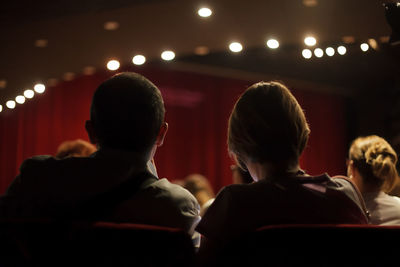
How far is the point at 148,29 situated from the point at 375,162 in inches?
66.4

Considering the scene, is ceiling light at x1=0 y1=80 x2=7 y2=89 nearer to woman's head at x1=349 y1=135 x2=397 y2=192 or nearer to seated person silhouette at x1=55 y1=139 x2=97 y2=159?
seated person silhouette at x1=55 y1=139 x2=97 y2=159

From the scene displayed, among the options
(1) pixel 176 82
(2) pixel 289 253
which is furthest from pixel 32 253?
(1) pixel 176 82

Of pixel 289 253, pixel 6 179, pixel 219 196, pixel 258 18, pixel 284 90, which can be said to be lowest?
pixel 289 253

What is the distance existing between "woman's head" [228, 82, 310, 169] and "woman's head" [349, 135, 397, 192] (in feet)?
3.42

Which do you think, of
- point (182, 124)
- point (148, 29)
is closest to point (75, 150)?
point (148, 29)

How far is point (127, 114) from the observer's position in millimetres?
1297

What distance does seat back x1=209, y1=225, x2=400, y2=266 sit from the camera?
3.17ft

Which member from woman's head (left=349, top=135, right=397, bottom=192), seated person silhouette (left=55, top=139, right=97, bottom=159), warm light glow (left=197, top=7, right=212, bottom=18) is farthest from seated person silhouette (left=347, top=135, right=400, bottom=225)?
seated person silhouette (left=55, top=139, right=97, bottom=159)

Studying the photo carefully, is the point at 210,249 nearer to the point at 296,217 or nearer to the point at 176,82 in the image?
the point at 296,217

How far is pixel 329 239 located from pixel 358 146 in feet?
4.76

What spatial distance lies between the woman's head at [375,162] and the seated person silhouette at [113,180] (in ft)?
4.07

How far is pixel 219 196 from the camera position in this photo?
117 cm

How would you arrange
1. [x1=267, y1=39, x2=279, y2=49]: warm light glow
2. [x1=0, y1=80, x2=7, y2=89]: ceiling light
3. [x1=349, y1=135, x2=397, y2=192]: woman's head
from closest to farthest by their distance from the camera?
[x1=349, y1=135, x2=397, y2=192]: woman's head → [x1=0, y1=80, x2=7, y2=89]: ceiling light → [x1=267, y1=39, x2=279, y2=49]: warm light glow

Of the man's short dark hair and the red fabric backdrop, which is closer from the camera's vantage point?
the man's short dark hair
